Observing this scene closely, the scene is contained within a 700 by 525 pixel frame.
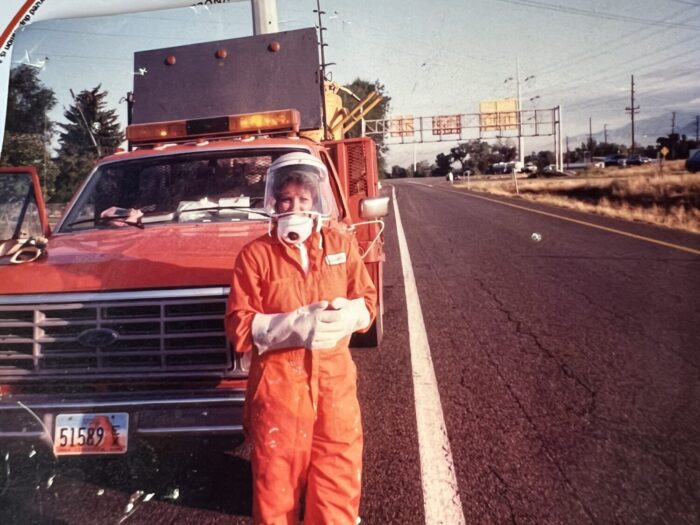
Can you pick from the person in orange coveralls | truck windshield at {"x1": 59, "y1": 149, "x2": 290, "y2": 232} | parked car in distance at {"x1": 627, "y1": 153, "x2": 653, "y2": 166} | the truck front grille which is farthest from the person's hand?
parked car in distance at {"x1": 627, "y1": 153, "x2": 653, "y2": 166}

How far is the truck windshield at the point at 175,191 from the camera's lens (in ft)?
14.1

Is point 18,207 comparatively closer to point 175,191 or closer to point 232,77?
point 175,191

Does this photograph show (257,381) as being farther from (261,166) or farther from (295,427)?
(261,166)

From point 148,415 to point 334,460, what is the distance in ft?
3.50

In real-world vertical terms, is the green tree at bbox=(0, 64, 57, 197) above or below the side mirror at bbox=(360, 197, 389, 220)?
above

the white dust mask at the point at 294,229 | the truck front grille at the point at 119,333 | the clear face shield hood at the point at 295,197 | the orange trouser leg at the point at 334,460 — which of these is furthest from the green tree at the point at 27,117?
the orange trouser leg at the point at 334,460

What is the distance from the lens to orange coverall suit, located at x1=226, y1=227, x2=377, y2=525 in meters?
2.38

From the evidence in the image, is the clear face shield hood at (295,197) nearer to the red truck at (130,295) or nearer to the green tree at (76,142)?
the red truck at (130,295)

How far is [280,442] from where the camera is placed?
2.38 meters

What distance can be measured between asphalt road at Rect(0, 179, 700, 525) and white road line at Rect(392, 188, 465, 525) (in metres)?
0.05

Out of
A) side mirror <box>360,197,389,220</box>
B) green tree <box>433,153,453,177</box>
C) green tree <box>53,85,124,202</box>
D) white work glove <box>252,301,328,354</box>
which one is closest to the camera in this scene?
white work glove <box>252,301,328,354</box>

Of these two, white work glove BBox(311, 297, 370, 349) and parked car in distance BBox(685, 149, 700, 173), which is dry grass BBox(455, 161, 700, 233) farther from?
white work glove BBox(311, 297, 370, 349)

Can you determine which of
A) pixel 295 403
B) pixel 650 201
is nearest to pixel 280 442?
pixel 295 403

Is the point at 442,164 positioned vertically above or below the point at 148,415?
above
